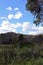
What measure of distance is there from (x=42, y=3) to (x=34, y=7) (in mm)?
1622

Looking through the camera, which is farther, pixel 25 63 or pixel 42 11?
pixel 42 11

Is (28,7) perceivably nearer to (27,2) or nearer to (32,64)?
(27,2)

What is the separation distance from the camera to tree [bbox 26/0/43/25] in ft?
96.6

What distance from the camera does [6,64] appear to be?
11.2 m

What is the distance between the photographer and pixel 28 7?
99.0 ft

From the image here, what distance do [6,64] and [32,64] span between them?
1258 mm

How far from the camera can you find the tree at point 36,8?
96.6 ft

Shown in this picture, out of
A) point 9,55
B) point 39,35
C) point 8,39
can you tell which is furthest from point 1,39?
point 9,55

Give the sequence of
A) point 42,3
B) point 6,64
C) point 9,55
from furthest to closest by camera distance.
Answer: point 42,3 → point 9,55 → point 6,64

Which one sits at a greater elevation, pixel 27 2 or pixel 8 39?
pixel 27 2

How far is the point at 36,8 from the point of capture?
1175 inches

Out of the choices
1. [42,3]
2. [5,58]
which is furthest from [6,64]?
[42,3]

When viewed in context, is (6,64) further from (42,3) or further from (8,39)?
(8,39)

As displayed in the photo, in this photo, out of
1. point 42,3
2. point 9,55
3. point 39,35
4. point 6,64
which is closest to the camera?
point 6,64
